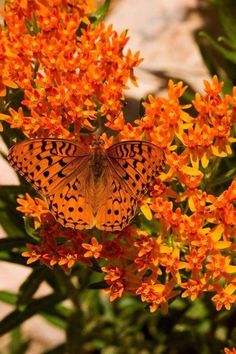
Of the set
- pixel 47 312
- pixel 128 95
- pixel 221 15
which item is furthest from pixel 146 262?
pixel 128 95

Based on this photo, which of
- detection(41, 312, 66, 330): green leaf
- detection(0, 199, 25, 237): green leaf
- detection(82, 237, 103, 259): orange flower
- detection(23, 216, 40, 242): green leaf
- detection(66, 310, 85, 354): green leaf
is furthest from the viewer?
detection(41, 312, 66, 330): green leaf

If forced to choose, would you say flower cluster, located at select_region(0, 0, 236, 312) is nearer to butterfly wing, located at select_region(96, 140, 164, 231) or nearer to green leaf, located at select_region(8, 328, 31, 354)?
butterfly wing, located at select_region(96, 140, 164, 231)

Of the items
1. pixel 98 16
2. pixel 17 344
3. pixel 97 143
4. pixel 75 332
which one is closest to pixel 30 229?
pixel 97 143

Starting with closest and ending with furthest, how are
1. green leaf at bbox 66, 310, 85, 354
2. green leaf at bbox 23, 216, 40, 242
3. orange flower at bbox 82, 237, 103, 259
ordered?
1. orange flower at bbox 82, 237, 103, 259
2. green leaf at bbox 23, 216, 40, 242
3. green leaf at bbox 66, 310, 85, 354

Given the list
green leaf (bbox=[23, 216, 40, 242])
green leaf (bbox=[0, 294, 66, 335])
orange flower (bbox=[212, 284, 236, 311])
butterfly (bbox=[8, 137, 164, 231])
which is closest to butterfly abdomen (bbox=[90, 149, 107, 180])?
butterfly (bbox=[8, 137, 164, 231])

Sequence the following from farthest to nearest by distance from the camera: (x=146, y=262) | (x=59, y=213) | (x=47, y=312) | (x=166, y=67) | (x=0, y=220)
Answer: (x=166, y=67), (x=47, y=312), (x=0, y=220), (x=146, y=262), (x=59, y=213)

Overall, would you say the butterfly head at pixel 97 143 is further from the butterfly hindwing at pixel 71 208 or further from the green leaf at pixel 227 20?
the green leaf at pixel 227 20

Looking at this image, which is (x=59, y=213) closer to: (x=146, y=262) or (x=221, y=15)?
(x=146, y=262)

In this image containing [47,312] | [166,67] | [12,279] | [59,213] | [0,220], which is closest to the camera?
[59,213]
